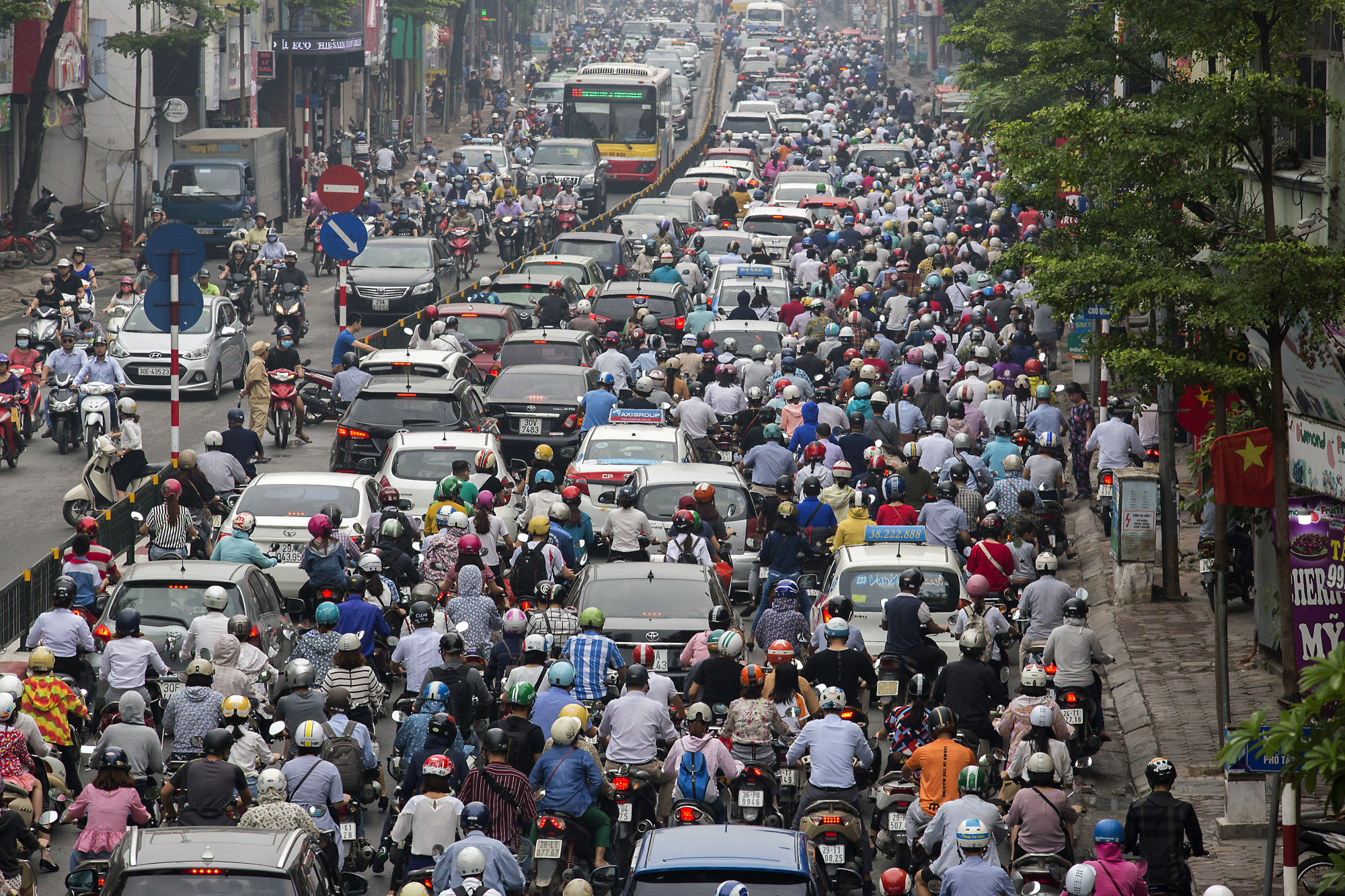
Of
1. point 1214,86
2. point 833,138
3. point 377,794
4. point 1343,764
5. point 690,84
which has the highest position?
point 690,84

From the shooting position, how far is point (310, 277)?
136 ft

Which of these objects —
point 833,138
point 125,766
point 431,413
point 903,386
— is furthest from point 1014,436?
point 833,138

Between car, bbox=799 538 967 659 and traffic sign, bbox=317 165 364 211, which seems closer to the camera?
car, bbox=799 538 967 659

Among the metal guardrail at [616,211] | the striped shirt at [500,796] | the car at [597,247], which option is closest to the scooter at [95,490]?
the metal guardrail at [616,211]

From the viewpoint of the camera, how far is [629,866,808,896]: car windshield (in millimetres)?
8898

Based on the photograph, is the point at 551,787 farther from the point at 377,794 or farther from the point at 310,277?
the point at 310,277

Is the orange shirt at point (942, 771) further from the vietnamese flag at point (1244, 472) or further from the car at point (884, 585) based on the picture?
the car at point (884, 585)

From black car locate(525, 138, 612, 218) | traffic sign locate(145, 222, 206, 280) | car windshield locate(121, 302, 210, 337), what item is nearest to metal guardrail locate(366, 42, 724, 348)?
black car locate(525, 138, 612, 218)

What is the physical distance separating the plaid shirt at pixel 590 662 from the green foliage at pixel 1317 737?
6959 mm

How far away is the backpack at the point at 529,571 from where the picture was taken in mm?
16625

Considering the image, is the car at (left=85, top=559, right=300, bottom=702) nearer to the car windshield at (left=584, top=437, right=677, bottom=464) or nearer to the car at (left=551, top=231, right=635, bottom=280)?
the car windshield at (left=584, top=437, right=677, bottom=464)

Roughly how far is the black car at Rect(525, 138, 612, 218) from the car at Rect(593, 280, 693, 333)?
1790cm

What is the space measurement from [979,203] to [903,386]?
1574 centimetres

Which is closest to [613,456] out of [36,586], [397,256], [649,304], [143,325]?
[36,586]
